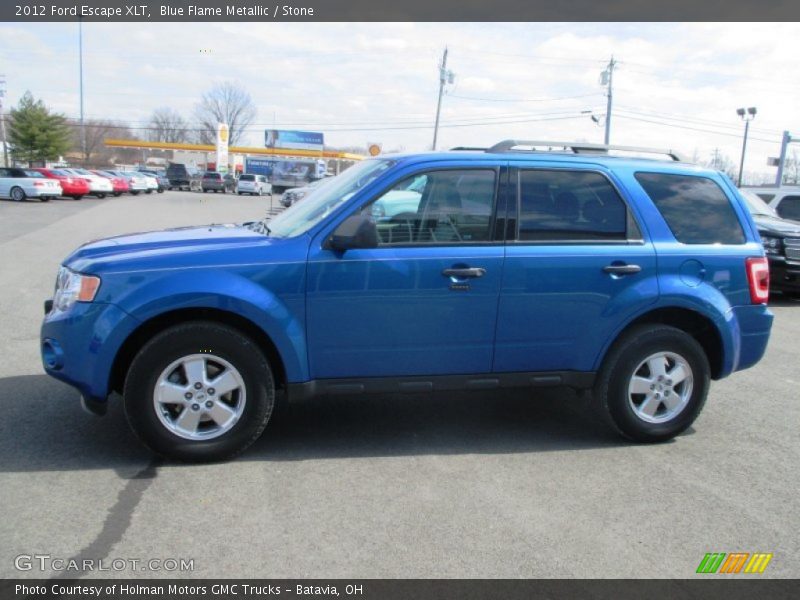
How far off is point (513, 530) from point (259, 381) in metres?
1.71

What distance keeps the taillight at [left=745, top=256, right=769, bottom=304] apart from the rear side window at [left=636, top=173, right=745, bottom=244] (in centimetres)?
18

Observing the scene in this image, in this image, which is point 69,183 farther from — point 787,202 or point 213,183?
point 787,202

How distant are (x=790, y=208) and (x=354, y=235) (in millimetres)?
12678

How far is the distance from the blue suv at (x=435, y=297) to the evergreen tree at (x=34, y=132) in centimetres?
5945

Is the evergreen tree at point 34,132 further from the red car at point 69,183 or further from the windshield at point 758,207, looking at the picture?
the windshield at point 758,207

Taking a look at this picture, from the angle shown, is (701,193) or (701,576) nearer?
(701,576)

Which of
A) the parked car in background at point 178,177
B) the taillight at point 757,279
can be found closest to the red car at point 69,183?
the parked car in background at point 178,177

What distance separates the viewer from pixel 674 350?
4797 millimetres

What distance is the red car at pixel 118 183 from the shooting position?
41312 mm

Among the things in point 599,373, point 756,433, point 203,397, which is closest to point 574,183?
point 599,373

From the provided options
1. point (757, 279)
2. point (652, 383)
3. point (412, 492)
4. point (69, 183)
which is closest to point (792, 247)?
point (757, 279)

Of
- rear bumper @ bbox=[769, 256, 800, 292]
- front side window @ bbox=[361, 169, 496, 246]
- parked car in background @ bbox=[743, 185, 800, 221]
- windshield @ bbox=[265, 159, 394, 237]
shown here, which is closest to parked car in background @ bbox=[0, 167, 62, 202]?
parked car in background @ bbox=[743, 185, 800, 221]

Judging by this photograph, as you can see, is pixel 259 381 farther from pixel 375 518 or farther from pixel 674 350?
pixel 674 350

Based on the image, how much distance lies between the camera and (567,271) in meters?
4.57
